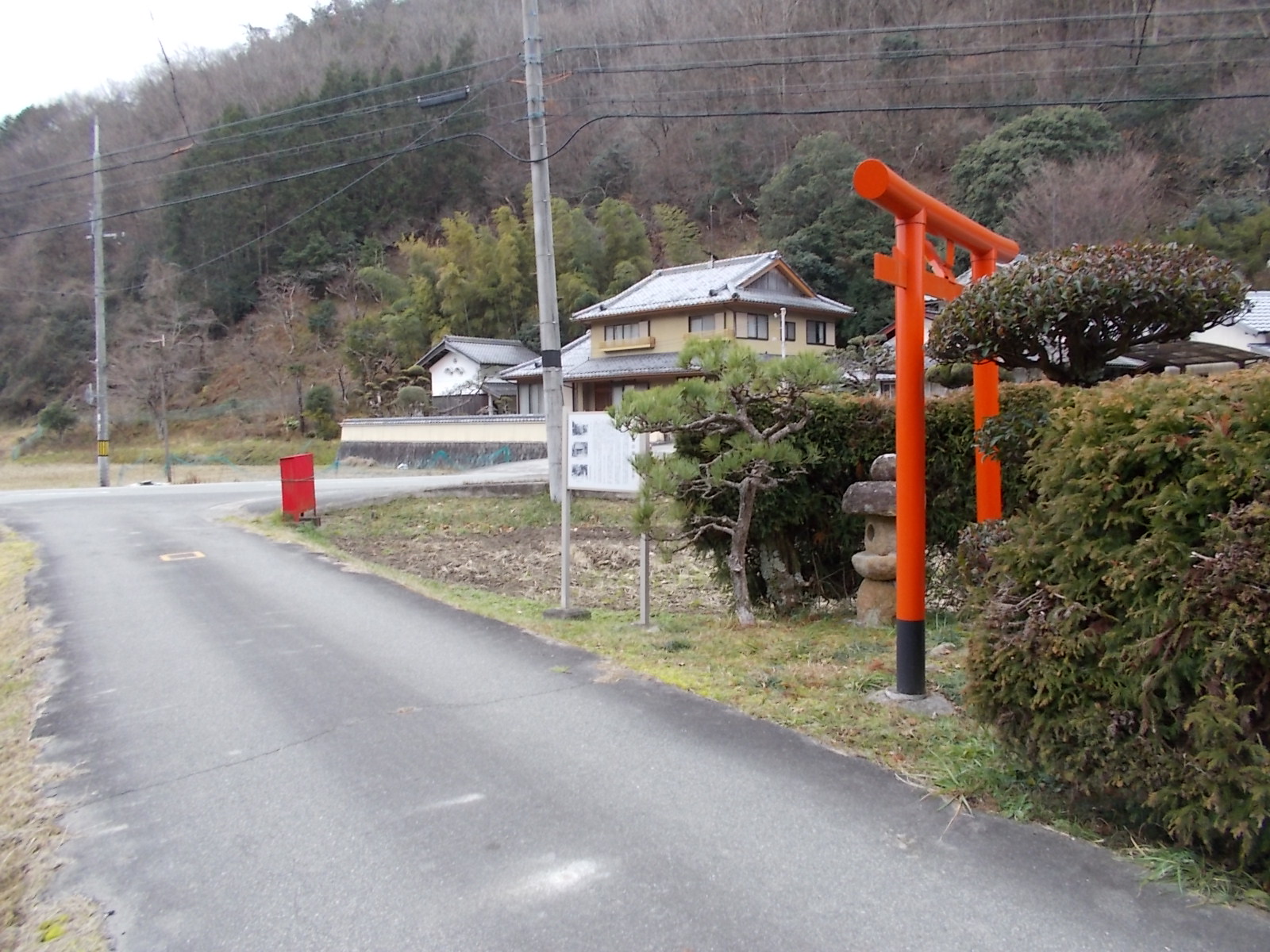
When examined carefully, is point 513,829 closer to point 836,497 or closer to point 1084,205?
point 836,497

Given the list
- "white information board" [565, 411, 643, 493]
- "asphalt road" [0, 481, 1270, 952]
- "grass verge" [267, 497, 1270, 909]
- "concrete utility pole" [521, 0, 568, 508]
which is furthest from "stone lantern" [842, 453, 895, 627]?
"concrete utility pole" [521, 0, 568, 508]

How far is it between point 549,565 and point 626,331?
72.9 ft

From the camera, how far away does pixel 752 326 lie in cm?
2947

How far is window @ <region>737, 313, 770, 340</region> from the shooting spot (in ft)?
95.2

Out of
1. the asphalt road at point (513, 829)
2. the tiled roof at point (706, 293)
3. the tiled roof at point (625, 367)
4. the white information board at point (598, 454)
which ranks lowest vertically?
the asphalt road at point (513, 829)

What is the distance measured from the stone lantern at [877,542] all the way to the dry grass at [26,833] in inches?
177

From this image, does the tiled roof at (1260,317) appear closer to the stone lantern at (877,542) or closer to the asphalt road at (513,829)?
the stone lantern at (877,542)

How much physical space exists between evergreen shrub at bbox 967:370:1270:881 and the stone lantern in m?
2.68

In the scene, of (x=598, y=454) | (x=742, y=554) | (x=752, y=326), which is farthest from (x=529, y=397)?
(x=742, y=554)

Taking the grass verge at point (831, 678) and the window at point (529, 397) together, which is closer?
the grass verge at point (831, 678)

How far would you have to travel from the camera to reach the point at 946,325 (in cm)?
400

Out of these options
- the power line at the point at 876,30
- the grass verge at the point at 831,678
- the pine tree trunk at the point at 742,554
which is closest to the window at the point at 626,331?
the power line at the point at 876,30

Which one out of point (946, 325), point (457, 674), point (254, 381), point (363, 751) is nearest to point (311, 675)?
point (457, 674)

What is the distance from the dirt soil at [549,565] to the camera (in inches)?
330
